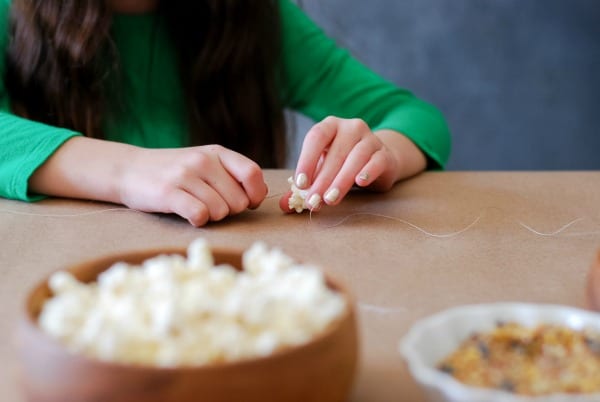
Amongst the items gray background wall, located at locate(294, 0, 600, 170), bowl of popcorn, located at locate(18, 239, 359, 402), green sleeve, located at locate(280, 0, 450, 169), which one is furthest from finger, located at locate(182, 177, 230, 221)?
gray background wall, located at locate(294, 0, 600, 170)

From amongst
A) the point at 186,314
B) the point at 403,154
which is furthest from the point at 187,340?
the point at 403,154

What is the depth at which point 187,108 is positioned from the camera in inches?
49.3

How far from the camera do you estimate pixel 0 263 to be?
2.27ft

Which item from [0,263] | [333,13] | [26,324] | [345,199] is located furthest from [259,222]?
[333,13]

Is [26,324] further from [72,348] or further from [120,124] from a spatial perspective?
[120,124]

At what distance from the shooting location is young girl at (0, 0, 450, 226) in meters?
0.84

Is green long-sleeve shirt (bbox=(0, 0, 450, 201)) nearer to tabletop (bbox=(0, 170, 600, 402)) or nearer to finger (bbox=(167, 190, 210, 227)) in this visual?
tabletop (bbox=(0, 170, 600, 402))

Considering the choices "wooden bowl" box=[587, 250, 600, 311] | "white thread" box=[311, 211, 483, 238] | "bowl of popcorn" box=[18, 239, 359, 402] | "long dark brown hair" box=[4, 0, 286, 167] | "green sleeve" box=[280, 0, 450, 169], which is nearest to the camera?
"bowl of popcorn" box=[18, 239, 359, 402]

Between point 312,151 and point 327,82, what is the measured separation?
518mm

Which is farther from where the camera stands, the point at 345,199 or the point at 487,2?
the point at 487,2

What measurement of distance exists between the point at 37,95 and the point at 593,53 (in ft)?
4.91

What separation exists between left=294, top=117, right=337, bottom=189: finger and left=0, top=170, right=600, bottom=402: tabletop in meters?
0.04

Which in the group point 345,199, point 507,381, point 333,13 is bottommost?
point 333,13

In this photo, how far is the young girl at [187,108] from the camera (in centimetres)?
84
